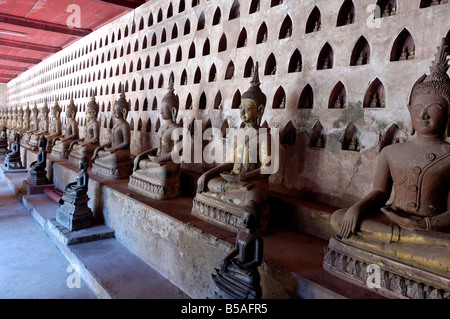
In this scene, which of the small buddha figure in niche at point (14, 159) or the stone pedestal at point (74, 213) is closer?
the stone pedestal at point (74, 213)

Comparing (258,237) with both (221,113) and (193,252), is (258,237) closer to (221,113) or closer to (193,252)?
(193,252)

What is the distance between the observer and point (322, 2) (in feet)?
14.0

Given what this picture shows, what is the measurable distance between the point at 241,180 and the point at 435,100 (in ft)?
6.84

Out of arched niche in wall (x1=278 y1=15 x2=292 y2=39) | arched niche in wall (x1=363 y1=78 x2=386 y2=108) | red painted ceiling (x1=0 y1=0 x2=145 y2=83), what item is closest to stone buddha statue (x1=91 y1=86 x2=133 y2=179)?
red painted ceiling (x1=0 y1=0 x2=145 y2=83)

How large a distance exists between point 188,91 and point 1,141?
9.72 metres

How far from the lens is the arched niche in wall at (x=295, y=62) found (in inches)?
182

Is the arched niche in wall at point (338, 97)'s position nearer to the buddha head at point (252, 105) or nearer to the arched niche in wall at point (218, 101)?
the buddha head at point (252, 105)

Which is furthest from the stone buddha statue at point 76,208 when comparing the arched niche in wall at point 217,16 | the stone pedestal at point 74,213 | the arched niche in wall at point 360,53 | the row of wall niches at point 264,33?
the arched niche in wall at point 360,53

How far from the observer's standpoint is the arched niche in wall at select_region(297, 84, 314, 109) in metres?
4.46

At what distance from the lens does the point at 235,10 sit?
5.69 metres

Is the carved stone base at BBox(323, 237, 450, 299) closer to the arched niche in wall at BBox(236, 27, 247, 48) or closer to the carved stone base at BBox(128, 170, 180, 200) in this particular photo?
the carved stone base at BBox(128, 170, 180, 200)

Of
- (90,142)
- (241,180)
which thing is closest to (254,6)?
(241,180)

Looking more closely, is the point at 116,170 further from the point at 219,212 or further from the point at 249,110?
the point at 249,110

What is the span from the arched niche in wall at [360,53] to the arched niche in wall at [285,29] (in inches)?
44.3
